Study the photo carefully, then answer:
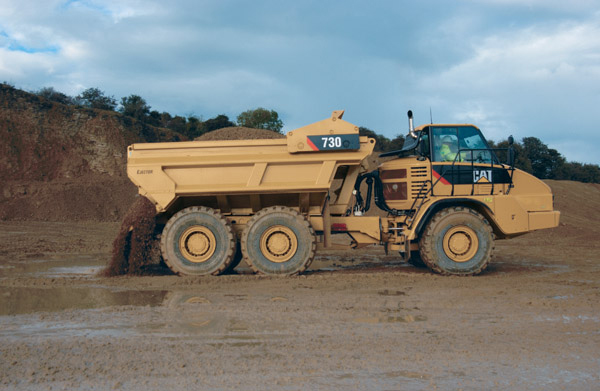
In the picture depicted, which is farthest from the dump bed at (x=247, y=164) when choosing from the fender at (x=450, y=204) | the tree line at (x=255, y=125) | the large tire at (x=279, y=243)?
the tree line at (x=255, y=125)

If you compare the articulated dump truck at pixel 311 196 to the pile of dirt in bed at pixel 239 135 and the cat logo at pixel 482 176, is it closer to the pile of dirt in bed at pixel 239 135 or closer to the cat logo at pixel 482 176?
the cat logo at pixel 482 176

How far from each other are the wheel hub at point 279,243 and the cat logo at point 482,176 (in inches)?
137

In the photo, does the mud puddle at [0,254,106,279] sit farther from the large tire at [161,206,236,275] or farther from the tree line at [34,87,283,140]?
the tree line at [34,87,283,140]

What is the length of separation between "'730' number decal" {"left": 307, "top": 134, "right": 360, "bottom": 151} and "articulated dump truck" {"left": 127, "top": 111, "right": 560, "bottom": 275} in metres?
0.02

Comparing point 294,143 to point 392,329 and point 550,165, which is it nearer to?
point 392,329

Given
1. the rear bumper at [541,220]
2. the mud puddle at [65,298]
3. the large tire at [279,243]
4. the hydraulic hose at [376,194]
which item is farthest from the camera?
the hydraulic hose at [376,194]

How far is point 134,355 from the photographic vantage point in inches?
184

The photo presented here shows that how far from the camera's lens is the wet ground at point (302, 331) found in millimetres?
4176

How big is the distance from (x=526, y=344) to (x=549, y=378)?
0.93 m

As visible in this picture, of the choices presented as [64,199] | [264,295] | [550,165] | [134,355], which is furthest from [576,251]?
[550,165]

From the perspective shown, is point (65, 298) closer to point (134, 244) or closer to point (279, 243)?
point (134, 244)

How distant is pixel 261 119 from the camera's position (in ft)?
124

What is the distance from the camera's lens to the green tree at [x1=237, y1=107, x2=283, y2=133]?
3766 cm

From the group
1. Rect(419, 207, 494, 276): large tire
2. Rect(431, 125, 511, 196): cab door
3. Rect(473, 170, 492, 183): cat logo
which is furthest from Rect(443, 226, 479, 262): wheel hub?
Rect(473, 170, 492, 183): cat logo
